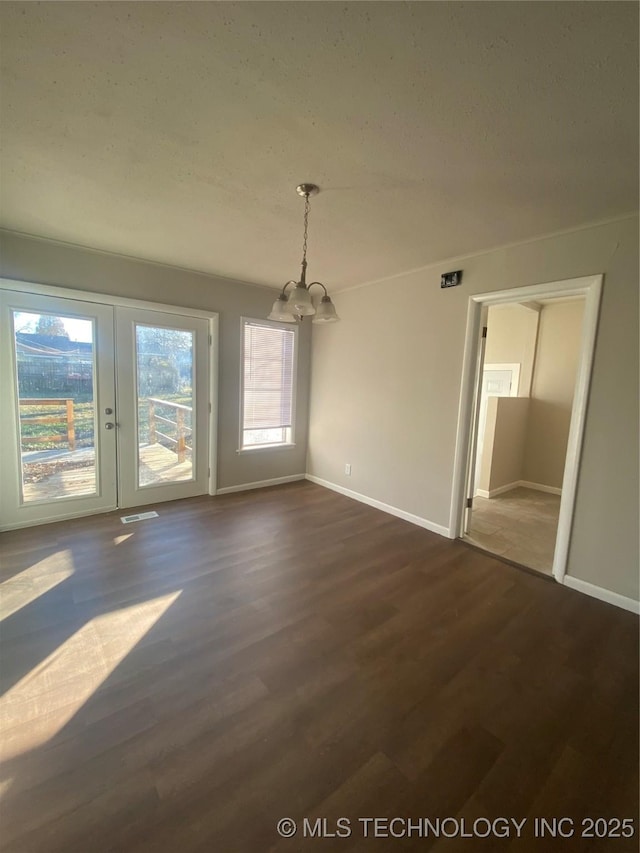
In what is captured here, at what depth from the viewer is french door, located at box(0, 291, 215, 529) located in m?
3.15

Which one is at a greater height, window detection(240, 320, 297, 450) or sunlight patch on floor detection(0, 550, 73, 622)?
window detection(240, 320, 297, 450)

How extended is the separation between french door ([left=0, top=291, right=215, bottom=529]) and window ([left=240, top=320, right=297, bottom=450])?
0.54 metres

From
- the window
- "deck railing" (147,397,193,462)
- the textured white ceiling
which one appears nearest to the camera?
→ the textured white ceiling

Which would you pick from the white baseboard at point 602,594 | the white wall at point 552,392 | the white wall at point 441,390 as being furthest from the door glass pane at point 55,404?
the white wall at point 552,392

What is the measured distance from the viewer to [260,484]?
4.86m

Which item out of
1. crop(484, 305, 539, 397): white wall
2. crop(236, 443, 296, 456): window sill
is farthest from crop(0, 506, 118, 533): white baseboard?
crop(484, 305, 539, 397): white wall

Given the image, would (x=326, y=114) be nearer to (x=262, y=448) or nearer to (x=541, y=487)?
(x=262, y=448)

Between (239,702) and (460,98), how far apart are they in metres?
2.85

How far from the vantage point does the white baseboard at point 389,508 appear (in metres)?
3.54

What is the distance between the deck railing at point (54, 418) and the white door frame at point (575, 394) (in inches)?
150

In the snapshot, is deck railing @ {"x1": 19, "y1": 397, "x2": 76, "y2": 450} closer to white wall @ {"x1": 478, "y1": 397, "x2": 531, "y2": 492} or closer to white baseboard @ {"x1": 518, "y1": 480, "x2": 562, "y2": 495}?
white wall @ {"x1": 478, "y1": 397, "x2": 531, "y2": 492}

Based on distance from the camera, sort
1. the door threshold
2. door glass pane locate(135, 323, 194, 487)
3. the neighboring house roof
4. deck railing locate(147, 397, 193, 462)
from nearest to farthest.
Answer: the door threshold < the neighboring house roof < door glass pane locate(135, 323, 194, 487) < deck railing locate(147, 397, 193, 462)

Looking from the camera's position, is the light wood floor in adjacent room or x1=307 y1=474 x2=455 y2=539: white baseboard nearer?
the light wood floor in adjacent room

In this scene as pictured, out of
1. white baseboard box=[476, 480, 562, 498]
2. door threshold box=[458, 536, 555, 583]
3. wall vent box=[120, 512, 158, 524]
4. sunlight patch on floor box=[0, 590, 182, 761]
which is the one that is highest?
white baseboard box=[476, 480, 562, 498]
